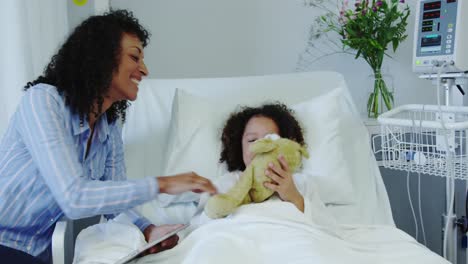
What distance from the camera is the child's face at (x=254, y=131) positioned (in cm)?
151

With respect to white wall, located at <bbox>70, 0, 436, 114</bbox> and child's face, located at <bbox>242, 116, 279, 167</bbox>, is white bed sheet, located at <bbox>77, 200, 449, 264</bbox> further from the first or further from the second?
white wall, located at <bbox>70, 0, 436, 114</bbox>

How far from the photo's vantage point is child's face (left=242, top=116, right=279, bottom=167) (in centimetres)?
151

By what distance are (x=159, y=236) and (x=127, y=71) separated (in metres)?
0.47

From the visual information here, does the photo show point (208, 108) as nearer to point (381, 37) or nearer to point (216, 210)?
point (216, 210)

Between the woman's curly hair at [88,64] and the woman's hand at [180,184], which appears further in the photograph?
the woman's curly hair at [88,64]

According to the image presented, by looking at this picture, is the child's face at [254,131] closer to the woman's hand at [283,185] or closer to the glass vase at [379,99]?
the woman's hand at [283,185]

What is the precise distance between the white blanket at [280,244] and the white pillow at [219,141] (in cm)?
27

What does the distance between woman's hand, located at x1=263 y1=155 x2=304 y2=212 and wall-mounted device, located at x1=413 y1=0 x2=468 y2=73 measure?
73 centimetres

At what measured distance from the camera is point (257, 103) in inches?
70.2

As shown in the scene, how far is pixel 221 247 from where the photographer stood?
1.10 m

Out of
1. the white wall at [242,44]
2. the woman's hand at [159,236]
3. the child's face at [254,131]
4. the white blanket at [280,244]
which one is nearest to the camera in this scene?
the white blanket at [280,244]

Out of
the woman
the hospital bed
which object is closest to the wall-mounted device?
the hospital bed

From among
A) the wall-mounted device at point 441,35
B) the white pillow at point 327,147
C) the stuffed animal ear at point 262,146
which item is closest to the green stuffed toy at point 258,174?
the stuffed animal ear at point 262,146

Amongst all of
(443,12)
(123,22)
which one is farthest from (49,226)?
(443,12)
